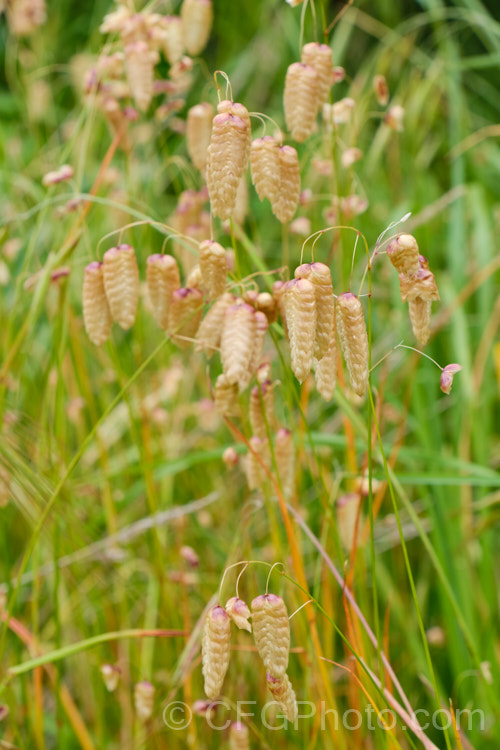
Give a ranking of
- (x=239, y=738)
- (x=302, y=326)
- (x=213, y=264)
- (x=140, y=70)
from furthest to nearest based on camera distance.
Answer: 1. (x=140, y=70)
2. (x=239, y=738)
3. (x=213, y=264)
4. (x=302, y=326)

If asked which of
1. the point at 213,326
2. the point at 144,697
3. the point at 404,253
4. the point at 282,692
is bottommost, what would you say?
the point at 144,697

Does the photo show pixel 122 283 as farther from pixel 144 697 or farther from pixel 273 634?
pixel 144 697

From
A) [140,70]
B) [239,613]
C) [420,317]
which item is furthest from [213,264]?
[140,70]

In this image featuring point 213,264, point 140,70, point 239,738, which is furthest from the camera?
point 140,70

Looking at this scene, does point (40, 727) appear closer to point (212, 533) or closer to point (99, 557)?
point (99, 557)

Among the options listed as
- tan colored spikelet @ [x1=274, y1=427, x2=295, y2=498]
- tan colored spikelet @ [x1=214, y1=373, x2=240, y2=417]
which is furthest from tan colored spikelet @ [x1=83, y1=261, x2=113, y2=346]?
tan colored spikelet @ [x1=274, y1=427, x2=295, y2=498]

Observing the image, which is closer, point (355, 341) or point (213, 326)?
point (355, 341)
